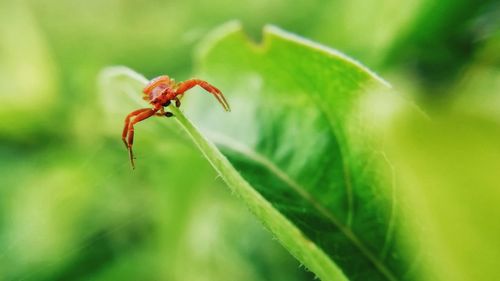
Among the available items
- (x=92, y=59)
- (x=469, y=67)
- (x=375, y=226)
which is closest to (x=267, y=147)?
(x=375, y=226)

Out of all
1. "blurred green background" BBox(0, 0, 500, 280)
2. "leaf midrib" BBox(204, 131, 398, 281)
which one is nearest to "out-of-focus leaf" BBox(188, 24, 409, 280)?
"leaf midrib" BBox(204, 131, 398, 281)

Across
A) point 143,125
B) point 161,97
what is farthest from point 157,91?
point 143,125

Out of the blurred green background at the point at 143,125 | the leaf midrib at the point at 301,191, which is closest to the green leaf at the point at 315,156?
the leaf midrib at the point at 301,191

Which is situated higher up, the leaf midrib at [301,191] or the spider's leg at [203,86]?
the spider's leg at [203,86]

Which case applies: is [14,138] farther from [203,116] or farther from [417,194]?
[417,194]

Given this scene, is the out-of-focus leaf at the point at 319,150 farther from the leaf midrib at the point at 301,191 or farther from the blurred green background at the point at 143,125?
the blurred green background at the point at 143,125

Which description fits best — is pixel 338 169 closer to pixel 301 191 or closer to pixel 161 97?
pixel 301 191

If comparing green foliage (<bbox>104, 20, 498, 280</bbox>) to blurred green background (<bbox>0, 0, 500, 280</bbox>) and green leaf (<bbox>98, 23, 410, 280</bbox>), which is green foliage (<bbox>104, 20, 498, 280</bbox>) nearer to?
green leaf (<bbox>98, 23, 410, 280</bbox>)
